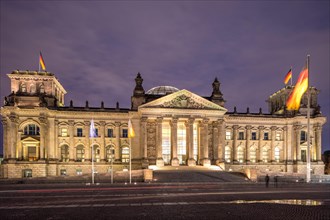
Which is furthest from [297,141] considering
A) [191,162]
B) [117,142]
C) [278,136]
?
[117,142]

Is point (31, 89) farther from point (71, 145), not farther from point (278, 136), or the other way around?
point (278, 136)

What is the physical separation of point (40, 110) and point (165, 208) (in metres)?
47.1

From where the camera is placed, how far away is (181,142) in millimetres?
64750

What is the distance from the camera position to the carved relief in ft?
204

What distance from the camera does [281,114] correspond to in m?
72.9

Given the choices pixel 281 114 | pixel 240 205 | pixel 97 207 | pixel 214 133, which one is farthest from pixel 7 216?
pixel 281 114

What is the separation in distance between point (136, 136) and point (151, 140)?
11.3 ft

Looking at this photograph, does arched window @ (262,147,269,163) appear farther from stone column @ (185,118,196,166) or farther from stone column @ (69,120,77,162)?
stone column @ (69,120,77,162)

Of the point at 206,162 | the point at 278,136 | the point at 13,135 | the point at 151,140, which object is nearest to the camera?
the point at 13,135

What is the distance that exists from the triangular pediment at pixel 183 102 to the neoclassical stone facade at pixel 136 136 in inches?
8.3

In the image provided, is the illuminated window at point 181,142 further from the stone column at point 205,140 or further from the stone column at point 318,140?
the stone column at point 318,140

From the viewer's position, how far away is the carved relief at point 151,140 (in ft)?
204

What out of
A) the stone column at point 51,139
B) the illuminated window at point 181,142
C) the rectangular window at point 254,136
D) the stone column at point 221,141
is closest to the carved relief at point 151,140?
the illuminated window at point 181,142

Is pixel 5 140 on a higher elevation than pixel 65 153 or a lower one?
higher
